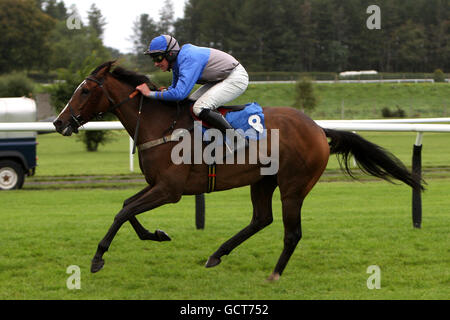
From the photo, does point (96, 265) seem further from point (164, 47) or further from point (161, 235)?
point (164, 47)

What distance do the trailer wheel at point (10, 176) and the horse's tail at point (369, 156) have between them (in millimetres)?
7460

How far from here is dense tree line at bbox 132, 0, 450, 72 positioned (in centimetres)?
Answer: 4488

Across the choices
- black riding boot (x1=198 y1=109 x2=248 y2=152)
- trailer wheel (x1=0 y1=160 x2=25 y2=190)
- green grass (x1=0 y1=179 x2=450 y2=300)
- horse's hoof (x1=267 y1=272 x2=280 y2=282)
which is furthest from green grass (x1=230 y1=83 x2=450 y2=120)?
horse's hoof (x1=267 y1=272 x2=280 y2=282)

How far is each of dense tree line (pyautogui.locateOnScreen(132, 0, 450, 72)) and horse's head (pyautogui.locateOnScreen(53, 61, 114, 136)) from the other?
39920mm

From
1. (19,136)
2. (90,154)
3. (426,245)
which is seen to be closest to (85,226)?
(426,245)

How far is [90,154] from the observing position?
19.9 m

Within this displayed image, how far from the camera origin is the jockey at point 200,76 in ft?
14.4

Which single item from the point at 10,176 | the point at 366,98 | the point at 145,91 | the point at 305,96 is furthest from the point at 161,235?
the point at 366,98

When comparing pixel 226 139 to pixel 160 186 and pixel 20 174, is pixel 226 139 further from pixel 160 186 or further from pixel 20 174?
pixel 20 174

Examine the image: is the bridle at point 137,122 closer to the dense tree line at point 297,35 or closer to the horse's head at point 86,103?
the horse's head at point 86,103

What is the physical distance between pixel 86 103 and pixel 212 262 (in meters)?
1.49

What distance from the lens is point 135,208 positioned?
4.23 m

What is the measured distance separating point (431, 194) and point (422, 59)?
3954 centimetres

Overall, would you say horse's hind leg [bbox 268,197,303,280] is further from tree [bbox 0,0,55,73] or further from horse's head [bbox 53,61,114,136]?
tree [bbox 0,0,55,73]
